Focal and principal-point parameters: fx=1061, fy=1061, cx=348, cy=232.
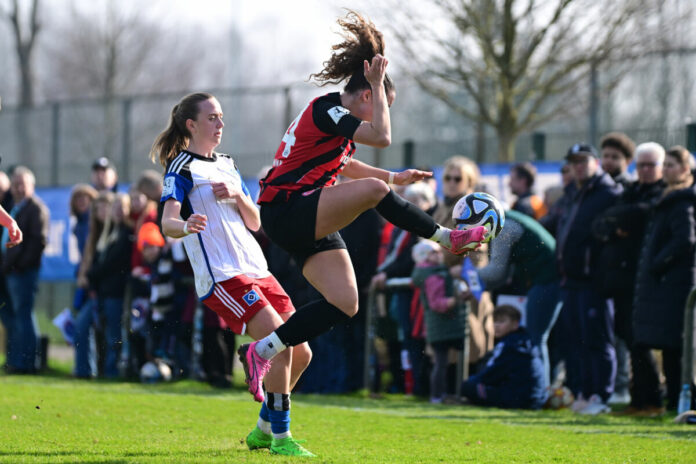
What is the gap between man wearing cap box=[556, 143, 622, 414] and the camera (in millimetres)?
9398

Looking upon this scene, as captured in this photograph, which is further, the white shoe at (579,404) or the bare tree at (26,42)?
the bare tree at (26,42)

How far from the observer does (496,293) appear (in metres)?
10.6

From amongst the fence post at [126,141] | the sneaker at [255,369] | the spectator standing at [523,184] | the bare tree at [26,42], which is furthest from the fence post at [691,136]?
the bare tree at [26,42]

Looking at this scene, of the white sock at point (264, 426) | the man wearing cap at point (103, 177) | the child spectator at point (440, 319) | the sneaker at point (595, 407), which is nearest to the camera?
the white sock at point (264, 426)

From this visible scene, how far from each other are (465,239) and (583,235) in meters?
3.98

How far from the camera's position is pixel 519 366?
30.8 feet

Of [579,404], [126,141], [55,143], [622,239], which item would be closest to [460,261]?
[622,239]

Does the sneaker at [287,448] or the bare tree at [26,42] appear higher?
the bare tree at [26,42]

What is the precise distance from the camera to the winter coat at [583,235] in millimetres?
9656

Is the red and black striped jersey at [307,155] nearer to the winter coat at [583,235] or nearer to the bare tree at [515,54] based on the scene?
the winter coat at [583,235]

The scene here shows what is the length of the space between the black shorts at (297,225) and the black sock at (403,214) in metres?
0.38

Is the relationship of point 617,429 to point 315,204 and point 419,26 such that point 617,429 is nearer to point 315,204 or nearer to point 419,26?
point 315,204

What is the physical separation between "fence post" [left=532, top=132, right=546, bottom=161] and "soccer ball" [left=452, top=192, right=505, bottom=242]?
25.4 ft

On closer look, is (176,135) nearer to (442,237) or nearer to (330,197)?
(330,197)
